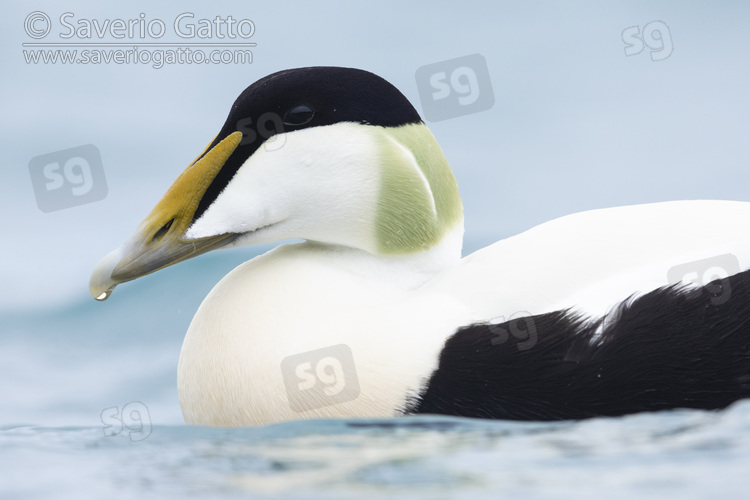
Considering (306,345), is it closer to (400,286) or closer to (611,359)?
(400,286)

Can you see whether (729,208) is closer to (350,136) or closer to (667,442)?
(667,442)

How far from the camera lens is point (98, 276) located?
8.77ft

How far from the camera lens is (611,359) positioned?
254 cm

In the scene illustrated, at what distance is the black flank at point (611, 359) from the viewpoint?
2535 mm

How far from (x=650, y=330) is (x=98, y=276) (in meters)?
1.23

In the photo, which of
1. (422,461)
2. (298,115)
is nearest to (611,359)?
(422,461)
